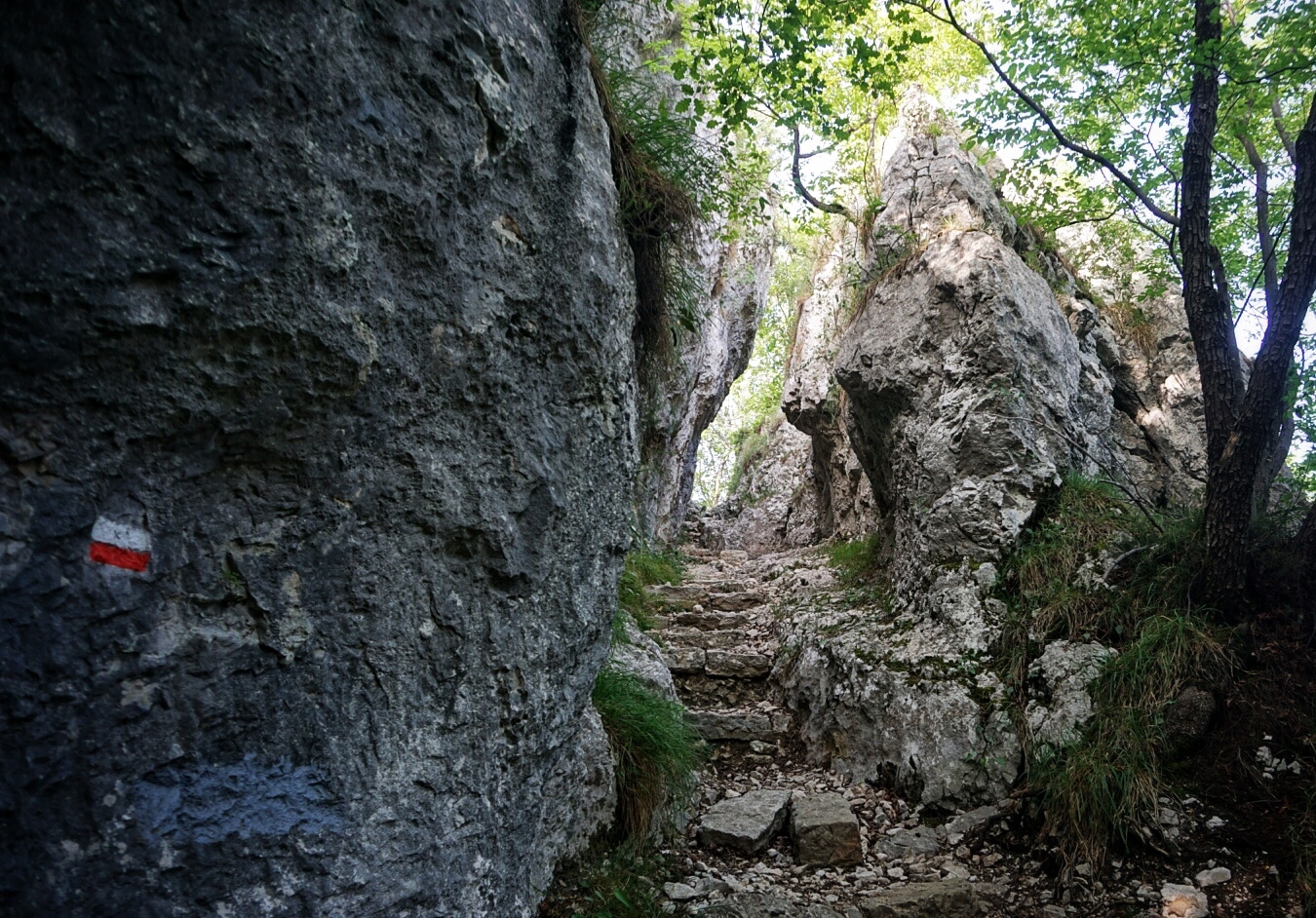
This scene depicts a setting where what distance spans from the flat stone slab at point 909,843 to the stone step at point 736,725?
1.58m

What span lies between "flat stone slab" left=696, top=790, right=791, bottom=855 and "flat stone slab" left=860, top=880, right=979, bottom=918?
786 mm

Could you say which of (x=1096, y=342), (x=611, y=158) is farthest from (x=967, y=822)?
(x=1096, y=342)

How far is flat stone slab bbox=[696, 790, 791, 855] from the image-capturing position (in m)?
4.38

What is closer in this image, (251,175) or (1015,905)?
(251,175)

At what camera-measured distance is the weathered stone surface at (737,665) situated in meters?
6.84

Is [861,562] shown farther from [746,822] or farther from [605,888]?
[605,888]

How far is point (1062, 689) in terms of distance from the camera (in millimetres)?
4598

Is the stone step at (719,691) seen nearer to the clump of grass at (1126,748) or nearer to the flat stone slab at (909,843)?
the flat stone slab at (909,843)

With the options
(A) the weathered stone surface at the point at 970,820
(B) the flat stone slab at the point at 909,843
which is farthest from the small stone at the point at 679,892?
(A) the weathered stone surface at the point at 970,820

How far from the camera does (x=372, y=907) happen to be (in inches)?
80.8

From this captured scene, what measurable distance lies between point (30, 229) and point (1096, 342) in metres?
9.33

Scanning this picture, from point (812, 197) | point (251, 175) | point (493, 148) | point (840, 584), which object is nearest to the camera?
point (251, 175)

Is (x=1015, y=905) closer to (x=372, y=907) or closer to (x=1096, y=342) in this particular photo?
(x=372, y=907)

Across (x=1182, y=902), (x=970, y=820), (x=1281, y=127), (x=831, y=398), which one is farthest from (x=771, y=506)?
(x=1182, y=902)
